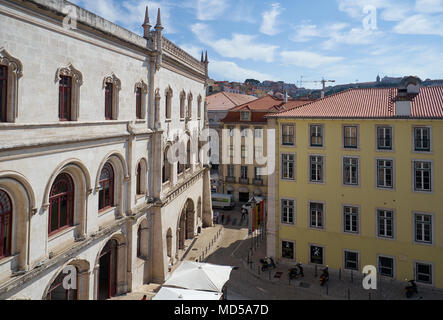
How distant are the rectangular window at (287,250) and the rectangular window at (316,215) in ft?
8.89

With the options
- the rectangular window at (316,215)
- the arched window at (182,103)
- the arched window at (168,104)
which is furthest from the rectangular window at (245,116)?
the rectangular window at (316,215)

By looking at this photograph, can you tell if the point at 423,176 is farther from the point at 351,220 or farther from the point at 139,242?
the point at 139,242

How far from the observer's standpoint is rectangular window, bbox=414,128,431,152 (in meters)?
24.6

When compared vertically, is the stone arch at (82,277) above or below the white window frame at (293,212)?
below

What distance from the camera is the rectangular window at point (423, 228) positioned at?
80.5 feet

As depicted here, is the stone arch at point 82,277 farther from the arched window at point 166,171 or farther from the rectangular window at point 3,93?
the arched window at point 166,171

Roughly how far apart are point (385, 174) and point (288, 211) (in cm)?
830

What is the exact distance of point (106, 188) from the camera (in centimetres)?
2091

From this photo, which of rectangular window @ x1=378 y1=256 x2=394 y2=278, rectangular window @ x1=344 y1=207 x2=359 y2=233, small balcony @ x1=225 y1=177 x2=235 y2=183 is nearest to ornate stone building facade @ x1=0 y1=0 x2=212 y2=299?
rectangular window @ x1=344 y1=207 x2=359 y2=233

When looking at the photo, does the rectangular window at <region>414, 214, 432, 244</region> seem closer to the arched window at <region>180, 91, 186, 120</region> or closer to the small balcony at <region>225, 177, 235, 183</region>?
the arched window at <region>180, 91, 186, 120</region>

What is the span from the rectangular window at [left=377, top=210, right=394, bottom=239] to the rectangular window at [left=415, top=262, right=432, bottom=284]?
108 inches

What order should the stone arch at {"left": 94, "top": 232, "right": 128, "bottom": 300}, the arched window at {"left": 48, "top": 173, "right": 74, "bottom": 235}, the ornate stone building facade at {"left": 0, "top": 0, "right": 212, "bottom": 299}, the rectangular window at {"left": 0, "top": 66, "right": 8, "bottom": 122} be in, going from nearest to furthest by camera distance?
the rectangular window at {"left": 0, "top": 66, "right": 8, "bottom": 122}, the ornate stone building facade at {"left": 0, "top": 0, "right": 212, "bottom": 299}, the arched window at {"left": 48, "top": 173, "right": 74, "bottom": 235}, the stone arch at {"left": 94, "top": 232, "right": 128, "bottom": 300}

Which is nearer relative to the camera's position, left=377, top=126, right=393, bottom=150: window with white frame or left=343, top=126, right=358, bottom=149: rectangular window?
left=377, top=126, right=393, bottom=150: window with white frame
